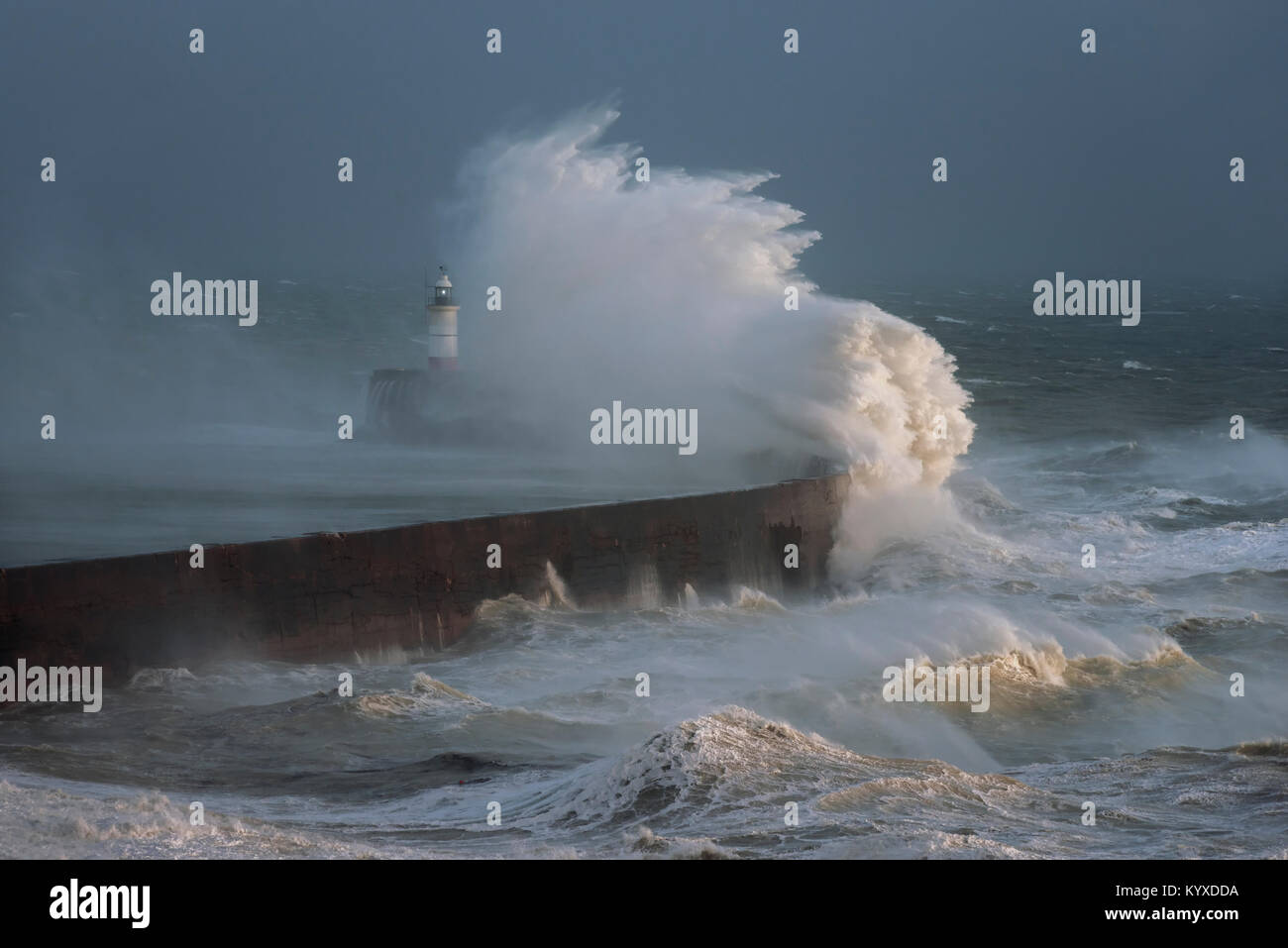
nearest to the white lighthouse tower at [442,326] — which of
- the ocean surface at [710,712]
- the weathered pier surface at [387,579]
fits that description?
→ the ocean surface at [710,712]

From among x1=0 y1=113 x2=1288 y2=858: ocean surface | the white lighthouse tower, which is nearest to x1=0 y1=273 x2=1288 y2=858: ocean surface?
x1=0 y1=113 x2=1288 y2=858: ocean surface

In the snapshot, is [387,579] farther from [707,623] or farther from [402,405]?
[402,405]

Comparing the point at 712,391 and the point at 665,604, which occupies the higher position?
the point at 712,391

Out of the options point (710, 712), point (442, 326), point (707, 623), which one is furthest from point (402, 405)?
point (710, 712)

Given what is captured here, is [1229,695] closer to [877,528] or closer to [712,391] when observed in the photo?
[877,528]
